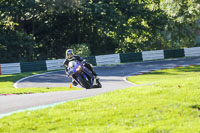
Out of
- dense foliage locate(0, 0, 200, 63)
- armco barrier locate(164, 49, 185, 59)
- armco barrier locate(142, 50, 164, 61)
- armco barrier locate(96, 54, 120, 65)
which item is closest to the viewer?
armco barrier locate(96, 54, 120, 65)

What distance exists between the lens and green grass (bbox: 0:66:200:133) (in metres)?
7.22

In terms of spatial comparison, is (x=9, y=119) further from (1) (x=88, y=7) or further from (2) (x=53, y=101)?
(1) (x=88, y=7)

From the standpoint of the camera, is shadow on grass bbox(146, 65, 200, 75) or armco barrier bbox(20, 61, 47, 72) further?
armco barrier bbox(20, 61, 47, 72)

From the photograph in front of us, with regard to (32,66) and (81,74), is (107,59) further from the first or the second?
(81,74)

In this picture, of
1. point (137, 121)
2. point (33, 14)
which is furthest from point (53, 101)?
point (33, 14)

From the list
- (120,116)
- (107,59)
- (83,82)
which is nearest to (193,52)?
(107,59)

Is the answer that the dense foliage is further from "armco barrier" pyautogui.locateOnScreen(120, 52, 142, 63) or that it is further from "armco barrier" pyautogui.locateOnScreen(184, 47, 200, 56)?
"armco barrier" pyautogui.locateOnScreen(120, 52, 142, 63)

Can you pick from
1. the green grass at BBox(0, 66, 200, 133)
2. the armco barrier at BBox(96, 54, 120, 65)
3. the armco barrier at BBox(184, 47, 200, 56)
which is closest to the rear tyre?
the green grass at BBox(0, 66, 200, 133)

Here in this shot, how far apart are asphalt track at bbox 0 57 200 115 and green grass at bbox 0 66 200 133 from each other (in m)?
1.10

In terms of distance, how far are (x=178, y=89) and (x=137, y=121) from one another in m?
3.72

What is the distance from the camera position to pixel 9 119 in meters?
7.91

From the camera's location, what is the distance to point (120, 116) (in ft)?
26.5

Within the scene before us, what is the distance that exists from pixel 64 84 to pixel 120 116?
475 inches

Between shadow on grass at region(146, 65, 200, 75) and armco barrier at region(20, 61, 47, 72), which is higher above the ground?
armco barrier at region(20, 61, 47, 72)
